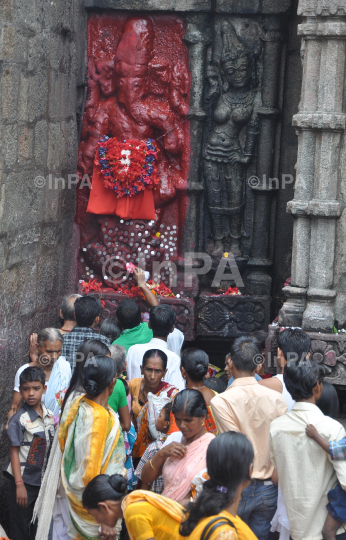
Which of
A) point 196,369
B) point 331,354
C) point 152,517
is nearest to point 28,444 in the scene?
point 196,369

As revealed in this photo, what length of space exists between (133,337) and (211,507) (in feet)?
9.81

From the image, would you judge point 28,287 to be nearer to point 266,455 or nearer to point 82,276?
point 82,276

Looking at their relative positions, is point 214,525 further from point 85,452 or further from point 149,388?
point 149,388

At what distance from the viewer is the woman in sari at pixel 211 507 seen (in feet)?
8.52

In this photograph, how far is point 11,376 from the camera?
5.69 m

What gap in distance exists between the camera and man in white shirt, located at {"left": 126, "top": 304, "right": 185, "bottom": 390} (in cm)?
483

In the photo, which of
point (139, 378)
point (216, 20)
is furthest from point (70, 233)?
point (139, 378)

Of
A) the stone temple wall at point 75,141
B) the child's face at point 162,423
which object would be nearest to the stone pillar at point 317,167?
the stone temple wall at point 75,141

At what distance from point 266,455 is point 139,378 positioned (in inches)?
45.8

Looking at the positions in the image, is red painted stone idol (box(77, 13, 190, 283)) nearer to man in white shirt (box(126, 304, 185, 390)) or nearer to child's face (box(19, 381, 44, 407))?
man in white shirt (box(126, 304, 185, 390))

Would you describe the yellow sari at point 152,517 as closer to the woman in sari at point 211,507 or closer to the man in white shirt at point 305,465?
the woman in sari at point 211,507

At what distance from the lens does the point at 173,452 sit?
3434 millimetres

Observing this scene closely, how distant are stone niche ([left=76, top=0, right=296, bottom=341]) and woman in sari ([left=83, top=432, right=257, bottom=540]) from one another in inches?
172

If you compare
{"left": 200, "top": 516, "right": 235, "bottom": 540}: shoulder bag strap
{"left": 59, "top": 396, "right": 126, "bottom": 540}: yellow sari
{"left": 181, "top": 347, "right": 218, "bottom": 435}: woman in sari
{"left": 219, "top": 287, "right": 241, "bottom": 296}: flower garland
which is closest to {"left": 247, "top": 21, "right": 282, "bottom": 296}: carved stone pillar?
{"left": 219, "top": 287, "right": 241, "bottom": 296}: flower garland
